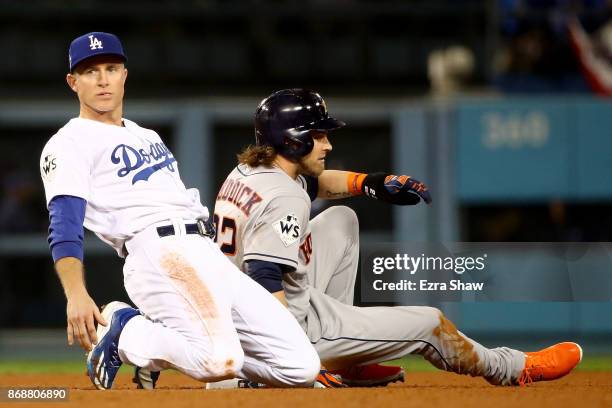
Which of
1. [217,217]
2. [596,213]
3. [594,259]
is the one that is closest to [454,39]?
[596,213]

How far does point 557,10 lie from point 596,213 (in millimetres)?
1791

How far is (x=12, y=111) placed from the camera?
9836 mm

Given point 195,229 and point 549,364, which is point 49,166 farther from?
point 549,364

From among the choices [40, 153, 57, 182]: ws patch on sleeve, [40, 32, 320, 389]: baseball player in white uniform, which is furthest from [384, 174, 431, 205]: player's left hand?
[40, 153, 57, 182]: ws patch on sleeve

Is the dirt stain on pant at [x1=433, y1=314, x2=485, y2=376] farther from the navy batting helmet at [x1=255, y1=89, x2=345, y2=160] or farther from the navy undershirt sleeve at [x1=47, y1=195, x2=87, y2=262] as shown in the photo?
the navy undershirt sleeve at [x1=47, y1=195, x2=87, y2=262]

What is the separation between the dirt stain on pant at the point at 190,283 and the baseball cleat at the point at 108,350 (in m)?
0.27

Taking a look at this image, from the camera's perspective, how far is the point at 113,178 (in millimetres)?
4082

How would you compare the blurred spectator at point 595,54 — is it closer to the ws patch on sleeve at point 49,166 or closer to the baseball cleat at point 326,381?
the baseball cleat at point 326,381

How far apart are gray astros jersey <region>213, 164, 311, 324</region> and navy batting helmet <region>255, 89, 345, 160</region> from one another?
12 centimetres

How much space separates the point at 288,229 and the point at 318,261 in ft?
1.31

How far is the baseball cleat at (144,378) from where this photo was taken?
4.30m

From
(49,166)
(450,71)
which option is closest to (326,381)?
(49,166)

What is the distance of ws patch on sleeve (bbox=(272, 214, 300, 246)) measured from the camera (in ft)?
13.3

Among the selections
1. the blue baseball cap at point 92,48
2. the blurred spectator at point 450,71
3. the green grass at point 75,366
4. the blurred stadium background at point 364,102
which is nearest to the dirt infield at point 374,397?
the blue baseball cap at point 92,48
